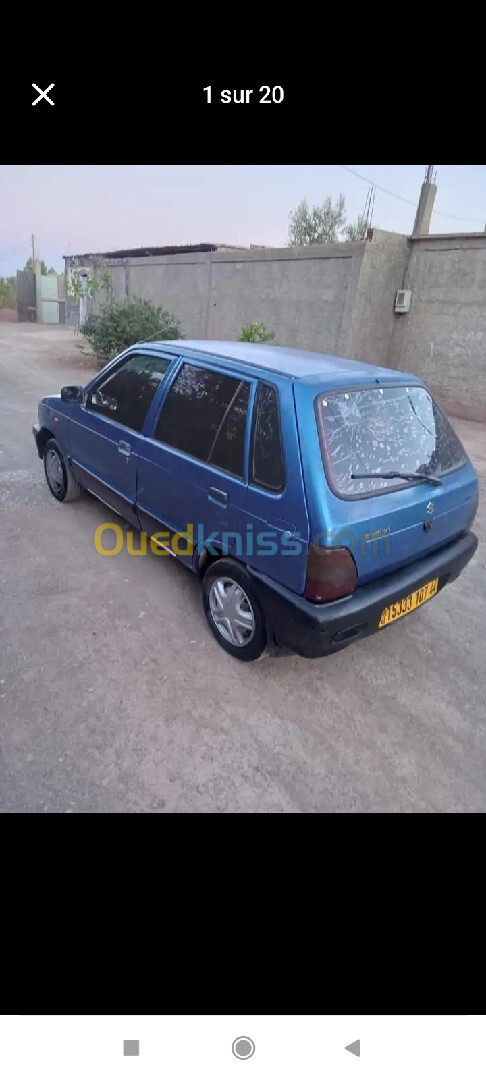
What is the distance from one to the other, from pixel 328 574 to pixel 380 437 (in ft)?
2.55

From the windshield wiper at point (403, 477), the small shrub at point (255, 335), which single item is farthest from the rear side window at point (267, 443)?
the small shrub at point (255, 335)

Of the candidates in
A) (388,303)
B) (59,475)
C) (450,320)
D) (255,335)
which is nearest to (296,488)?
(59,475)

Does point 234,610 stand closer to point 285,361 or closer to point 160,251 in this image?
point 285,361

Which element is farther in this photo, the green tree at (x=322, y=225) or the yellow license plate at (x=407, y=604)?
the green tree at (x=322, y=225)

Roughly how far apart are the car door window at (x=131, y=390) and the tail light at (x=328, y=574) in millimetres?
1755

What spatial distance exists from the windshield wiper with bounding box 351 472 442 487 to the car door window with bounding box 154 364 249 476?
60cm

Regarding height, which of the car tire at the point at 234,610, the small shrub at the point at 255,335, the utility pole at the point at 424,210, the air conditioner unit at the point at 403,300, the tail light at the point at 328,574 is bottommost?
the car tire at the point at 234,610

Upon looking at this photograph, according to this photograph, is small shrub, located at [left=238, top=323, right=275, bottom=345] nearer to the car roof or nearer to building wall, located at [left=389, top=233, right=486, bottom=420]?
building wall, located at [left=389, top=233, right=486, bottom=420]

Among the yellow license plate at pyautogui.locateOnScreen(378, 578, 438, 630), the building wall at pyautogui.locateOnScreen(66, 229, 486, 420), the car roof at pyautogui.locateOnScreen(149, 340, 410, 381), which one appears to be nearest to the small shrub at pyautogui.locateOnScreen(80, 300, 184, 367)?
the building wall at pyautogui.locateOnScreen(66, 229, 486, 420)

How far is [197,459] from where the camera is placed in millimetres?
2971

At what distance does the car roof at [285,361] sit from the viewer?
8.64 ft

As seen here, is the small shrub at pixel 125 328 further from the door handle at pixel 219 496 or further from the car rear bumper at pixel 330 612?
the car rear bumper at pixel 330 612

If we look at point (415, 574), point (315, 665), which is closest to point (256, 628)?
point (315, 665)

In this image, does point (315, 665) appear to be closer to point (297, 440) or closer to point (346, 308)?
point (297, 440)
